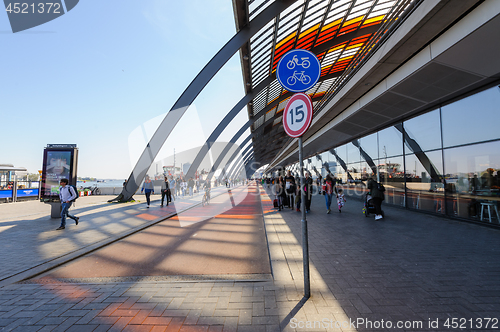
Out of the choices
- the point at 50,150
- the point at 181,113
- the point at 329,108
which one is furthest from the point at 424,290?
the point at 181,113

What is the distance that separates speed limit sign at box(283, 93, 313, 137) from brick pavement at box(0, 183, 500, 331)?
2.11 meters

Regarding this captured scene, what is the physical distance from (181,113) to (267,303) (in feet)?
44.2

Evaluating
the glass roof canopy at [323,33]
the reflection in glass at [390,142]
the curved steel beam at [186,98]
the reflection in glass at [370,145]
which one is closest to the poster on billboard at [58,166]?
the curved steel beam at [186,98]

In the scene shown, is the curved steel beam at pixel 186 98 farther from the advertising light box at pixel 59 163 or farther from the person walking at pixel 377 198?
the person walking at pixel 377 198

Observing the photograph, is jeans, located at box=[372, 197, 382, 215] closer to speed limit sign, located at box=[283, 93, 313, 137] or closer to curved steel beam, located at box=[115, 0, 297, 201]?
speed limit sign, located at box=[283, 93, 313, 137]

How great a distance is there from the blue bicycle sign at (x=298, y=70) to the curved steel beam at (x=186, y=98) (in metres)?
8.70

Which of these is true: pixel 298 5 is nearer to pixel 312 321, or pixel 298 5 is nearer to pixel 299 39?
pixel 299 39

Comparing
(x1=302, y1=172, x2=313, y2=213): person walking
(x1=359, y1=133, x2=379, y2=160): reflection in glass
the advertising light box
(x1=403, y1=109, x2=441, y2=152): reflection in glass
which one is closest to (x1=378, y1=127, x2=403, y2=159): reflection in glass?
(x1=359, y1=133, x2=379, y2=160): reflection in glass

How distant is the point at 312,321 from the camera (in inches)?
98.3

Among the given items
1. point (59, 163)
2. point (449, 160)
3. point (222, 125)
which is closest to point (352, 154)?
point (449, 160)

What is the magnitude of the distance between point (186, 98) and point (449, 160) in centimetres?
1282

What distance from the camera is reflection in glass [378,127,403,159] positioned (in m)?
11.2

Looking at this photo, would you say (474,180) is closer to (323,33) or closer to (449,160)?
(449,160)

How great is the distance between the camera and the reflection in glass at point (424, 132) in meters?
8.80
